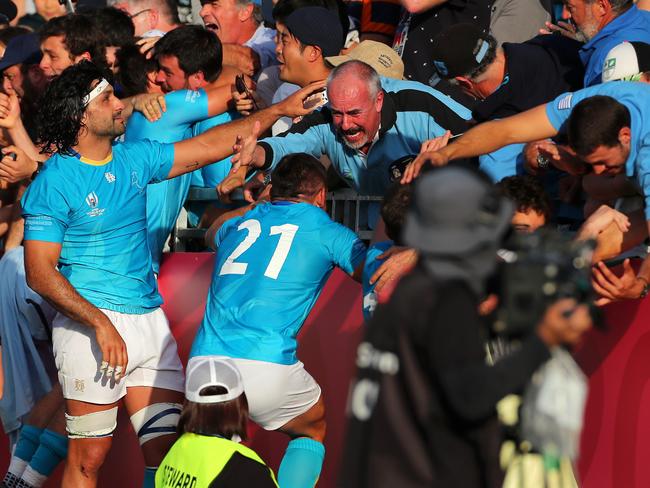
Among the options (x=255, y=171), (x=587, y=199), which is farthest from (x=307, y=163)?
(x=587, y=199)

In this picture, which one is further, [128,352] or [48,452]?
[48,452]

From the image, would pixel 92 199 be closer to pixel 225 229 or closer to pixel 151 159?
pixel 151 159

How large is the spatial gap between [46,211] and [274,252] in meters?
1.19

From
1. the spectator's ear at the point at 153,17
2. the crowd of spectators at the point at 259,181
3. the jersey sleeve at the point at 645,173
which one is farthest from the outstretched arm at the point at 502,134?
the spectator's ear at the point at 153,17

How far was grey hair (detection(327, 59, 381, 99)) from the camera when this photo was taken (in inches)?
261

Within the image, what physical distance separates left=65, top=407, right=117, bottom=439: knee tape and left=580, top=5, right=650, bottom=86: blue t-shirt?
3.11 metres

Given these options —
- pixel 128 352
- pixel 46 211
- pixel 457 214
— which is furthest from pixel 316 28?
pixel 457 214

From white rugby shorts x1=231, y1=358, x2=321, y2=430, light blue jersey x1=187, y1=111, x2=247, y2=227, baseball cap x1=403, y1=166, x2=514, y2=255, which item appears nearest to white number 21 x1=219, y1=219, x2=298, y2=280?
white rugby shorts x1=231, y1=358, x2=321, y2=430

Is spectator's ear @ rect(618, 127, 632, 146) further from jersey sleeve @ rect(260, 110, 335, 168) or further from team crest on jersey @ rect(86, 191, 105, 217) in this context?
team crest on jersey @ rect(86, 191, 105, 217)

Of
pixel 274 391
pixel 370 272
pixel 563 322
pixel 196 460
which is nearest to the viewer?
pixel 563 322

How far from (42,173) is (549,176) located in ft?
8.80

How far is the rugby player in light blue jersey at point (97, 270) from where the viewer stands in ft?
20.4

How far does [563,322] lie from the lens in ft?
10.9

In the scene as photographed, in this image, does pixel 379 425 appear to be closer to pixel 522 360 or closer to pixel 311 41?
pixel 522 360
